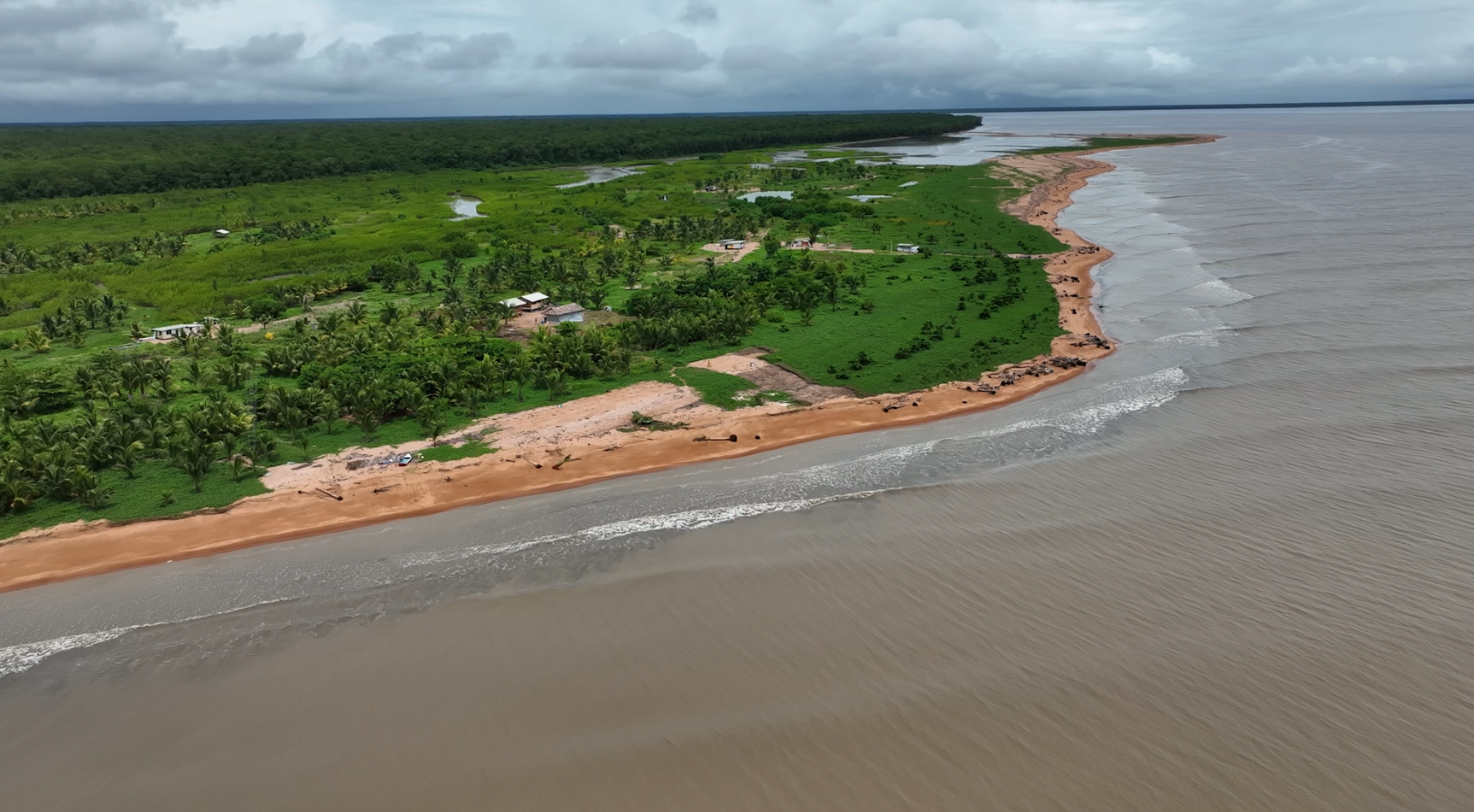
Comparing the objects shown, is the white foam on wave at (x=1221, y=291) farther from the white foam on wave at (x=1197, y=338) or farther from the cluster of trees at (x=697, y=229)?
the cluster of trees at (x=697, y=229)

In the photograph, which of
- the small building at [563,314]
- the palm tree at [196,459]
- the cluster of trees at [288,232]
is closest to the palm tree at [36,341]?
the palm tree at [196,459]

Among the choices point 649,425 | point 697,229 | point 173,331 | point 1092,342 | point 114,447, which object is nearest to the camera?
point 114,447

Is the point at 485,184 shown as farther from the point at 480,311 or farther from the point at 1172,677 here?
the point at 1172,677

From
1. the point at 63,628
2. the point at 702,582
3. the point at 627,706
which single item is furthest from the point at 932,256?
the point at 63,628

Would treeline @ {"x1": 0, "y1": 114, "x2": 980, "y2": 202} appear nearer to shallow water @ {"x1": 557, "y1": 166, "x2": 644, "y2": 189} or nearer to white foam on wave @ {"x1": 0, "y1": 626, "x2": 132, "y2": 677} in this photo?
shallow water @ {"x1": 557, "y1": 166, "x2": 644, "y2": 189}

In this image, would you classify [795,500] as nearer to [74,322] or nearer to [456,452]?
[456,452]

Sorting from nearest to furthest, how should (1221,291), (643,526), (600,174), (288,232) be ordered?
(643,526), (1221,291), (288,232), (600,174)

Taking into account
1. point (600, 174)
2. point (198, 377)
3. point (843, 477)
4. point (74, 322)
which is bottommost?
point (843, 477)

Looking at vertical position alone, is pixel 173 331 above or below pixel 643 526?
above

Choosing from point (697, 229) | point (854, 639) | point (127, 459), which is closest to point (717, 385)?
point (854, 639)
